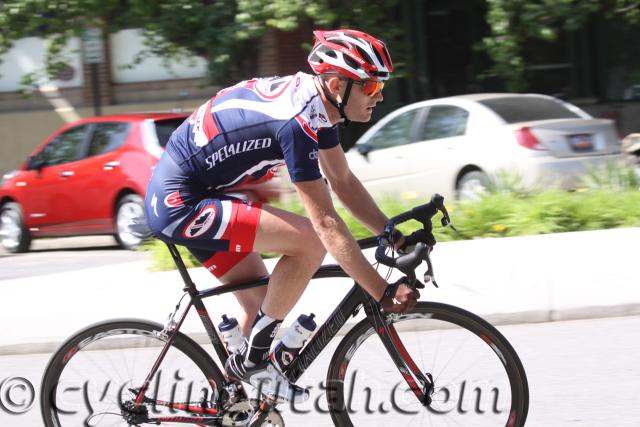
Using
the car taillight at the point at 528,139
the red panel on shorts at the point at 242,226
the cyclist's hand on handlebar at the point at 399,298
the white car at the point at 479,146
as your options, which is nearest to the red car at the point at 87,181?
the white car at the point at 479,146

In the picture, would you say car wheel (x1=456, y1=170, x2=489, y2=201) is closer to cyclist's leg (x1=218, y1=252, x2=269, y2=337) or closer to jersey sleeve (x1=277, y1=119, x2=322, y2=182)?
cyclist's leg (x1=218, y1=252, x2=269, y2=337)

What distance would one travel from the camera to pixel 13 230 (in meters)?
13.9

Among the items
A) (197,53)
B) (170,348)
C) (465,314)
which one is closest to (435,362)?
(465,314)

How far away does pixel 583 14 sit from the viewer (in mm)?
14812

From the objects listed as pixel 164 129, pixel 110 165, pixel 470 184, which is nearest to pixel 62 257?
pixel 110 165

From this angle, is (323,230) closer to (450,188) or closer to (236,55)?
(450,188)

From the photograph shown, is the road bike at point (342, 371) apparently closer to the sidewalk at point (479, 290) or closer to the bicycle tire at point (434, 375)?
the bicycle tire at point (434, 375)

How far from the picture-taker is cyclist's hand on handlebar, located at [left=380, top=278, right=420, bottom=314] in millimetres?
3660

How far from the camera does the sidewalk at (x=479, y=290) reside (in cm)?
705

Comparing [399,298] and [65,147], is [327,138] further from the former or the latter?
[65,147]

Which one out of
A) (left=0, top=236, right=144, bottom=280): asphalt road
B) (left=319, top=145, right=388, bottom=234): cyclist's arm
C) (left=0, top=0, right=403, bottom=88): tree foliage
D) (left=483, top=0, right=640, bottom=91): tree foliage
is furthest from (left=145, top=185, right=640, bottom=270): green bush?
(left=0, top=0, right=403, bottom=88): tree foliage

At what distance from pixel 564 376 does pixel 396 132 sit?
741 centimetres

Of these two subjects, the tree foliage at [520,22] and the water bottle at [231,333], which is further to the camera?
the tree foliage at [520,22]

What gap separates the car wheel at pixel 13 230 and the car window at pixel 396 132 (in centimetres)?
465
